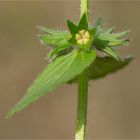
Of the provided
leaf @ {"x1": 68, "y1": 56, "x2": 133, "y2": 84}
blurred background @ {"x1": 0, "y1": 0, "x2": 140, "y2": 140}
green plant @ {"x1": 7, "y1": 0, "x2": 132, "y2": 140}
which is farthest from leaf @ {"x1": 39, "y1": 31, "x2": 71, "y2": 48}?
blurred background @ {"x1": 0, "y1": 0, "x2": 140, "y2": 140}

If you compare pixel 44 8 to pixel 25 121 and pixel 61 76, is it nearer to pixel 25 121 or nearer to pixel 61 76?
pixel 25 121

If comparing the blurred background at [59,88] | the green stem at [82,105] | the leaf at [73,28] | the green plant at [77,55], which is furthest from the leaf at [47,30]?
the blurred background at [59,88]

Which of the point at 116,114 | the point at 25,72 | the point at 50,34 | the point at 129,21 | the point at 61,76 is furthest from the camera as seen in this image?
the point at 129,21

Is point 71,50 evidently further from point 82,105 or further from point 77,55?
point 82,105

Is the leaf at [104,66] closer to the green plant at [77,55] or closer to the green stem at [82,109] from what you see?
the green plant at [77,55]

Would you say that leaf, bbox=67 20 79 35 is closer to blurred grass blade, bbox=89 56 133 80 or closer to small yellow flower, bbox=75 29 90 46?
small yellow flower, bbox=75 29 90 46

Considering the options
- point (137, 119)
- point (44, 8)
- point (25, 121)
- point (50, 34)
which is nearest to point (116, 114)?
point (137, 119)
